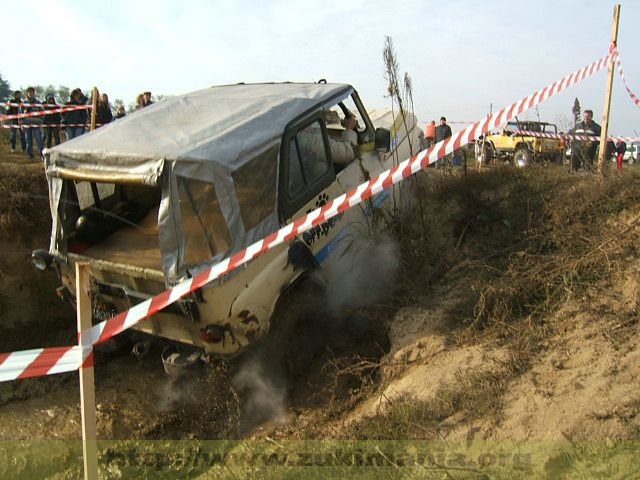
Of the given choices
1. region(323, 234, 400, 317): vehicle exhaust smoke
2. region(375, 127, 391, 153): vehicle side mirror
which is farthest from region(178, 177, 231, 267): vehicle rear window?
region(375, 127, 391, 153): vehicle side mirror

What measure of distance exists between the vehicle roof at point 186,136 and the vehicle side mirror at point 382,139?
0.69 meters

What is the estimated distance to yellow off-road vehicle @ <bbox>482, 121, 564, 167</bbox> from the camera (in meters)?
16.4

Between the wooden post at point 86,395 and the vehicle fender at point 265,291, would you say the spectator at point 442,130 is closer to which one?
the vehicle fender at point 265,291

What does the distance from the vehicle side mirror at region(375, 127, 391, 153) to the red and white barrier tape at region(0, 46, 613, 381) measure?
146cm

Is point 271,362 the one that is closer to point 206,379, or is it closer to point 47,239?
point 206,379

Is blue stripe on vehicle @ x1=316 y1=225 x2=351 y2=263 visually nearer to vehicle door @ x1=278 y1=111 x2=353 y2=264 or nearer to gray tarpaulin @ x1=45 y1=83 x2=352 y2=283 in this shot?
vehicle door @ x1=278 y1=111 x2=353 y2=264

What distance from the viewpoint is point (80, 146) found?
399 cm

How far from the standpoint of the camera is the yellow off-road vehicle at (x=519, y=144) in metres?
16.4

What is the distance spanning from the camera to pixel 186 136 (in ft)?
12.8

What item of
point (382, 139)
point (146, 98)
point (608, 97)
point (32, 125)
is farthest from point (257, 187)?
point (32, 125)

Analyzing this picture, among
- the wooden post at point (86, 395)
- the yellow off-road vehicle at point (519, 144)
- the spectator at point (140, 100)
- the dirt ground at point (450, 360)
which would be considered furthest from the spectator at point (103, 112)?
the yellow off-road vehicle at point (519, 144)

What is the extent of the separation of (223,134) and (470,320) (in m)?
2.51

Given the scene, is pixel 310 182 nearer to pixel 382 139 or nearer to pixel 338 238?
pixel 338 238

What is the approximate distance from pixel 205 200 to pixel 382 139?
2347mm
